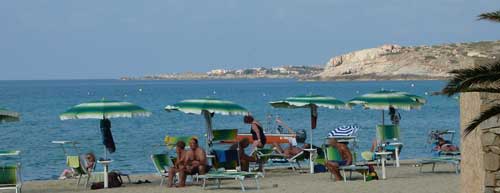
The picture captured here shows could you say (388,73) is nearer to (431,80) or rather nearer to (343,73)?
(431,80)

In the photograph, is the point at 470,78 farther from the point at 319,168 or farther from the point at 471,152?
the point at 319,168

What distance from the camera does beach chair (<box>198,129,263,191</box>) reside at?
15.1m

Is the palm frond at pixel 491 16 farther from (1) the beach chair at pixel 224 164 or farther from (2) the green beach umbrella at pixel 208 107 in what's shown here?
(2) the green beach umbrella at pixel 208 107

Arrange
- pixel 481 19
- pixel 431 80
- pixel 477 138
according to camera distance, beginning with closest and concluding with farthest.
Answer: pixel 481 19, pixel 477 138, pixel 431 80

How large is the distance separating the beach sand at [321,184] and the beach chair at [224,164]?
7.0 inches

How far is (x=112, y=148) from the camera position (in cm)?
1686

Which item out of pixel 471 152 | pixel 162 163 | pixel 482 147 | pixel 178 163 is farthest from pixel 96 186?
pixel 482 147

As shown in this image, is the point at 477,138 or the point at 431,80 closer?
the point at 477,138

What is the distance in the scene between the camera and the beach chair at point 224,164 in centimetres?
1510

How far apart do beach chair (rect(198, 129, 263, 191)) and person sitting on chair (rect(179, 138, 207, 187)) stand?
0.15 m

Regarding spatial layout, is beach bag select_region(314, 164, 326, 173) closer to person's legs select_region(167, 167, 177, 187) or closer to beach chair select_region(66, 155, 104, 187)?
person's legs select_region(167, 167, 177, 187)

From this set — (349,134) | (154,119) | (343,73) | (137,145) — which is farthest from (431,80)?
(349,134)

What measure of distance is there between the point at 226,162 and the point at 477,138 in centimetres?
612

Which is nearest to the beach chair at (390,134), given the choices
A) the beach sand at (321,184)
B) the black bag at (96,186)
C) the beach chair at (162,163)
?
the beach sand at (321,184)
